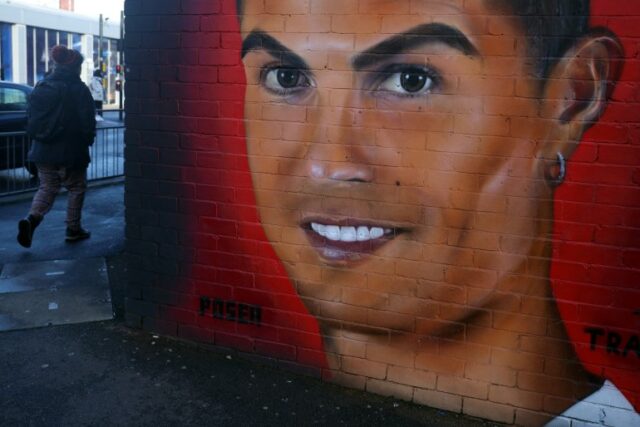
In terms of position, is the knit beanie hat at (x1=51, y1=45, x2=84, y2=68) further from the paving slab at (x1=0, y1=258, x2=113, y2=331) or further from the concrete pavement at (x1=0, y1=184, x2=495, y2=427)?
the concrete pavement at (x1=0, y1=184, x2=495, y2=427)

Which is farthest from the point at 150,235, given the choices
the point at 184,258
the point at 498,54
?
the point at 498,54

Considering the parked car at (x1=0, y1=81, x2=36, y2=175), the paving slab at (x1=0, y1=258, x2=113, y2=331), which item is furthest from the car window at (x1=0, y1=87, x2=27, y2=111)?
the paving slab at (x1=0, y1=258, x2=113, y2=331)

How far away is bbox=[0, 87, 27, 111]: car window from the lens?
11.2 metres

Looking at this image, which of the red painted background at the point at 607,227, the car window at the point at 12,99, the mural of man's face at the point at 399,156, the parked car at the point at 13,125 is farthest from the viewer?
the car window at the point at 12,99

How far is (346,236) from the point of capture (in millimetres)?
4238

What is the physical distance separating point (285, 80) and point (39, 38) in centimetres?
3031

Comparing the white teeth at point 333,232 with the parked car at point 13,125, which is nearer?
the white teeth at point 333,232

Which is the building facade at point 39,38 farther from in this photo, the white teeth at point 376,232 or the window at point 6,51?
the white teeth at point 376,232

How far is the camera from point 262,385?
4359mm

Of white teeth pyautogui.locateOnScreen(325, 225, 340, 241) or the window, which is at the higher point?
the window

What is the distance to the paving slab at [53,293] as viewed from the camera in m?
5.33

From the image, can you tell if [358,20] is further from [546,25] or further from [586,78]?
[586,78]

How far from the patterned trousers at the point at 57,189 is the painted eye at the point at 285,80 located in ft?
12.6

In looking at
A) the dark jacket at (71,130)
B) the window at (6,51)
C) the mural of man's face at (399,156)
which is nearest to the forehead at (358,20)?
the mural of man's face at (399,156)
